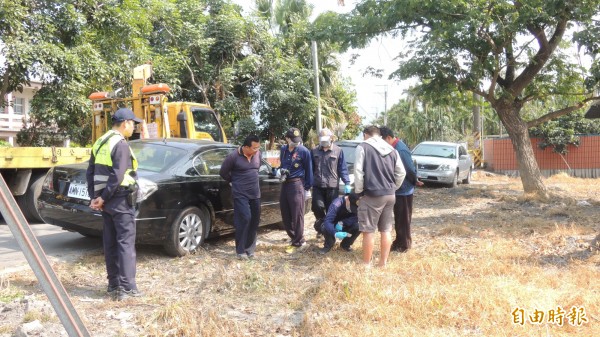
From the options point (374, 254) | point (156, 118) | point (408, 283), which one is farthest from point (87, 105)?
point (408, 283)

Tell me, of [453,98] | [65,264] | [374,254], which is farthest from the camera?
[453,98]

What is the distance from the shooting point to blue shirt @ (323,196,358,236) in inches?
250

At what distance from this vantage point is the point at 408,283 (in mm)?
4758

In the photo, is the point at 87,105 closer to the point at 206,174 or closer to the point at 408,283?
the point at 206,174

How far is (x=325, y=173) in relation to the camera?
6.99 metres

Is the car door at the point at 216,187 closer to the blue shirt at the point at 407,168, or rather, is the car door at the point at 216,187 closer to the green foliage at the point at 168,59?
the blue shirt at the point at 407,168

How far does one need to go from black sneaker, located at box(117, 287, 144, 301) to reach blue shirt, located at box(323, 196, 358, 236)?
8.43 feet

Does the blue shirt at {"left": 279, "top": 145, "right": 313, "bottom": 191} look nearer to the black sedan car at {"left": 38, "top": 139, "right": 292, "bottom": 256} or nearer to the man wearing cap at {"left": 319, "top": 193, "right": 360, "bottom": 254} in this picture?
the man wearing cap at {"left": 319, "top": 193, "right": 360, "bottom": 254}

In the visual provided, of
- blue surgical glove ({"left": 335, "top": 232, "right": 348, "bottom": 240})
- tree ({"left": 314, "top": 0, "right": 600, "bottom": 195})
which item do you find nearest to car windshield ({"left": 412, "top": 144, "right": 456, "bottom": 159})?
tree ({"left": 314, "top": 0, "right": 600, "bottom": 195})

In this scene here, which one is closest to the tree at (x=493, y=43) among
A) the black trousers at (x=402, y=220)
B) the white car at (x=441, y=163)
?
the white car at (x=441, y=163)

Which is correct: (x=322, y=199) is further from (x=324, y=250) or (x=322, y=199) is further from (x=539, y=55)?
(x=539, y=55)

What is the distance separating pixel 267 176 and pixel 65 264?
2.95 meters

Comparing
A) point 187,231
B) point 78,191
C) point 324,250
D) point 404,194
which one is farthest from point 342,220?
point 78,191

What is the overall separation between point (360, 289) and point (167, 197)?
2583 millimetres
